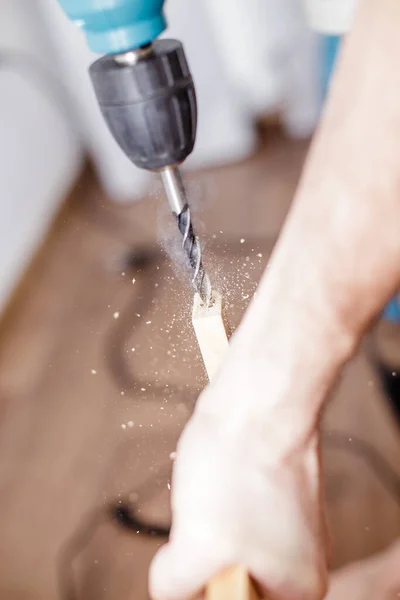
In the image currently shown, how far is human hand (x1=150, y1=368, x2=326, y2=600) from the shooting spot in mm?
228

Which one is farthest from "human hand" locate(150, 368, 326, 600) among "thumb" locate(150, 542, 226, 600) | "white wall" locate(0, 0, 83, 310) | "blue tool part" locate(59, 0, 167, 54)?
"white wall" locate(0, 0, 83, 310)

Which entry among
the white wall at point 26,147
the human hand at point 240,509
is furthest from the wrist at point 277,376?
the white wall at point 26,147

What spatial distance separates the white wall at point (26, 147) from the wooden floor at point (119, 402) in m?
0.05

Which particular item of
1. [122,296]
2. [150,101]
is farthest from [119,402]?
[150,101]

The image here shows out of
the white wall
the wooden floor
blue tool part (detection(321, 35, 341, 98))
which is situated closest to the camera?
the wooden floor

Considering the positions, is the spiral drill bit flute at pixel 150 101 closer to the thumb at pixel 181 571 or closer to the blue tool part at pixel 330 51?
the thumb at pixel 181 571

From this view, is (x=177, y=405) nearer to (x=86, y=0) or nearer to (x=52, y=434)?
(x=86, y=0)

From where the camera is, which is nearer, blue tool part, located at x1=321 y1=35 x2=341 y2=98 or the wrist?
the wrist

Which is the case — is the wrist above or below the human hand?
above

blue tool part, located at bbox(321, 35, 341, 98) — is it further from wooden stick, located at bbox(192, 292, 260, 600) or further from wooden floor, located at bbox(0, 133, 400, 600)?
wooden stick, located at bbox(192, 292, 260, 600)

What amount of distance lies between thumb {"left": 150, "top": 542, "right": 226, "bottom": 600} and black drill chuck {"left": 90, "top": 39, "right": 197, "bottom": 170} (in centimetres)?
14

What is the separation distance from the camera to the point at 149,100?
0.70 feet

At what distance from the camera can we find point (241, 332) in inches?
8.9

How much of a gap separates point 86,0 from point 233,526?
0.18 meters
